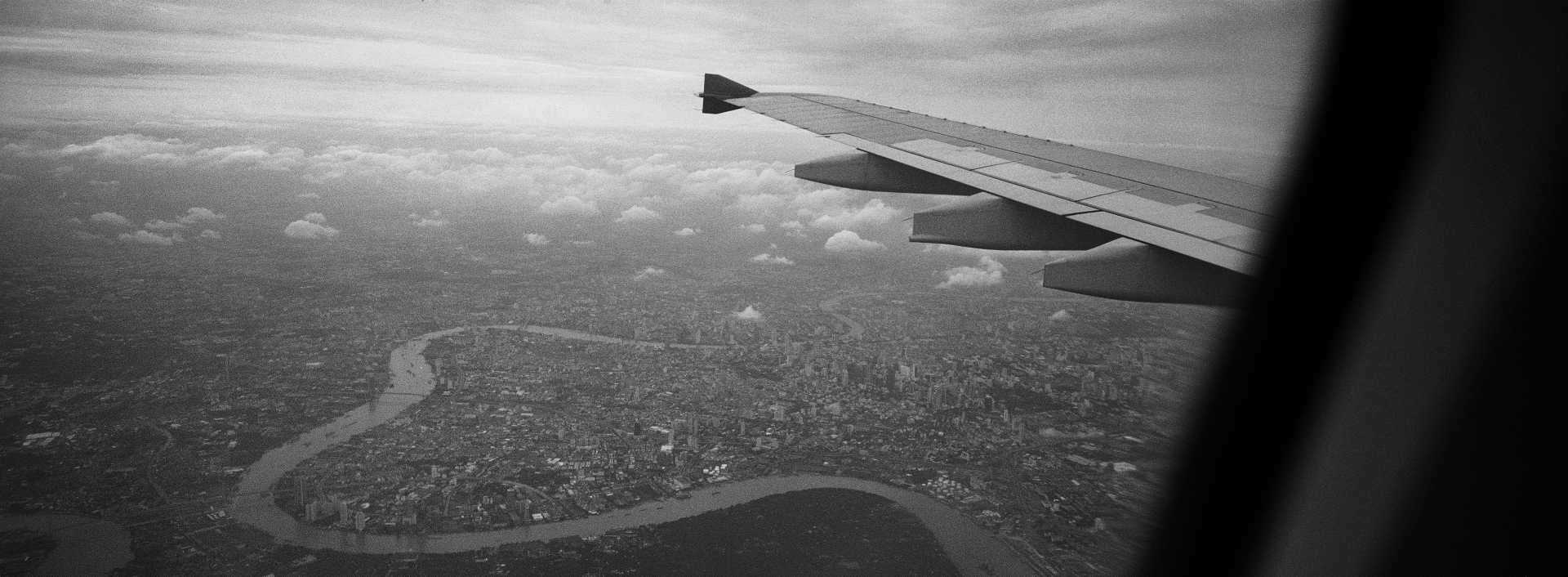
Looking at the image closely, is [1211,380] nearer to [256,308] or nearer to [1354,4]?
[1354,4]

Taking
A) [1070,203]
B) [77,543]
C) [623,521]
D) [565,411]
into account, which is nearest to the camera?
[1070,203]

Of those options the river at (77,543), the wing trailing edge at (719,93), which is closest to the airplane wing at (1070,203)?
the wing trailing edge at (719,93)

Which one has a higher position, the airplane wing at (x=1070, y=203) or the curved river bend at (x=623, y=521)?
the airplane wing at (x=1070, y=203)

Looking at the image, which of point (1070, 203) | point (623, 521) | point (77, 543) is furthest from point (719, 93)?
point (77, 543)

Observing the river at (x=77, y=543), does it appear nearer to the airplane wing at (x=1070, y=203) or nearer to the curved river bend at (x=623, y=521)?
the curved river bend at (x=623, y=521)

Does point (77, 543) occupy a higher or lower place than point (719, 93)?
lower

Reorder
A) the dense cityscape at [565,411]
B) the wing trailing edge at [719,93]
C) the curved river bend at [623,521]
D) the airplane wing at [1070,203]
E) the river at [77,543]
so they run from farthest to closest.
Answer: the river at [77,543] < the dense cityscape at [565,411] < the curved river bend at [623,521] < the wing trailing edge at [719,93] < the airplane wing at [1070,203]

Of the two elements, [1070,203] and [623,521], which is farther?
[623,521]

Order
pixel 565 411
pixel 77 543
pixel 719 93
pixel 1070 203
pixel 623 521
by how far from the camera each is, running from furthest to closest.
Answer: pixel 565 411
pixel 623 521
pixel 77 543
pixel 719 93
pixel 1070 203

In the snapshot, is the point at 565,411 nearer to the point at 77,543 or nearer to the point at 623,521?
the point at 623,521

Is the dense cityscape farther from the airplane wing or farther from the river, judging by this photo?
the airplane wing
